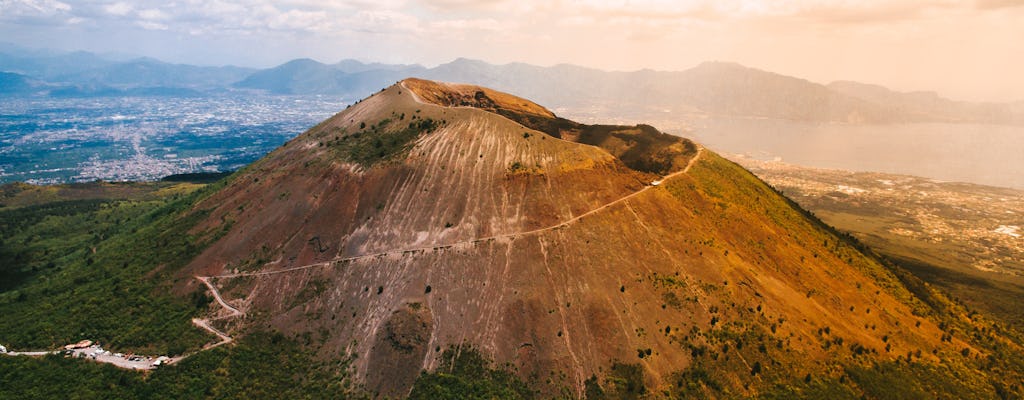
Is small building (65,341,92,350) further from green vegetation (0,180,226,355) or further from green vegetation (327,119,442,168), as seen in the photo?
green vegetation (327,119,442,168)

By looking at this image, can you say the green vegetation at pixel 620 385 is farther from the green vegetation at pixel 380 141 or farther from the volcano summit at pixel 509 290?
the green vegetation at pixel 380 141

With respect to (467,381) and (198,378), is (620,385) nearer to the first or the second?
(467,381)

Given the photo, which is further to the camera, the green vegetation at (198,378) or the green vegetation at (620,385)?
the green vegetation at (198,378)

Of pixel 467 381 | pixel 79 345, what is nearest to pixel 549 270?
pixel 467 381

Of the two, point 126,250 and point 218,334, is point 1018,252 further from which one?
point 126,250

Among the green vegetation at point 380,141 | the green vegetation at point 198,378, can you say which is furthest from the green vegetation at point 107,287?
the green vegetation at point 380,141

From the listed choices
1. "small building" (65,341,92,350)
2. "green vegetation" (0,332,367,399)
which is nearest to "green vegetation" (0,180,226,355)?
"small building" (65,341,92,350)

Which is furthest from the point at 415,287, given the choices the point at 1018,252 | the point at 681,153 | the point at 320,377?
the point at 1018,252
